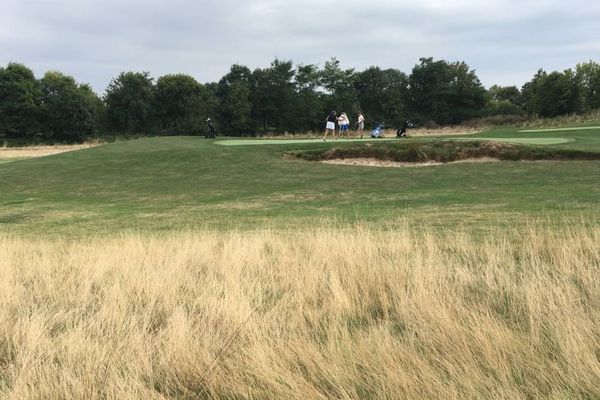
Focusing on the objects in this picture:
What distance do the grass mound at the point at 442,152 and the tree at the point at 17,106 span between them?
67.3 metres

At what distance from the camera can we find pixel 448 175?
17.0 meters

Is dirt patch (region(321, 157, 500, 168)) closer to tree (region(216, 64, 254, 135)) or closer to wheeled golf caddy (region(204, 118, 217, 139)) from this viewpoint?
wheeled golf caddy (region(204, 118, 217, 139))

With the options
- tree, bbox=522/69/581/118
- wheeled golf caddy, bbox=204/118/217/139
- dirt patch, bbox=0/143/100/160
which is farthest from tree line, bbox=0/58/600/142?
wheeled golf caddy, bbox=204/118/217/139

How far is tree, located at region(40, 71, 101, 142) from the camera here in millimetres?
74387

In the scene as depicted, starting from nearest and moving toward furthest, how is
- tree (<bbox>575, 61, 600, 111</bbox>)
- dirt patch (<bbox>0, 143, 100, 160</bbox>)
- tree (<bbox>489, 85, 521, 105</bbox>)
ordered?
1. dirt patch (<bbox>0, 143, 100, 160</bbox>)
2. tree (<bbox>575, 61, 600, 111</bbox>)
3. tree (<bbox>489, 85, 521, 105</bbox>)

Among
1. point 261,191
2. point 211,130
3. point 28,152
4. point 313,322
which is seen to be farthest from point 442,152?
point 28,152

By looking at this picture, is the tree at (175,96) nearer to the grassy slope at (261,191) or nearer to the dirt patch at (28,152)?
the dirt patch at (28,152)

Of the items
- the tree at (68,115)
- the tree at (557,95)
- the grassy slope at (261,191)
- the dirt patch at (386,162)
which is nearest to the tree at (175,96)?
the tree at (68,115)

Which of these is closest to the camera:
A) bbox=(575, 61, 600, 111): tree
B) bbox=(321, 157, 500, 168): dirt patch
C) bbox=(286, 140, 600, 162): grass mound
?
bbox=(286, 140, 600, 162): grass mound

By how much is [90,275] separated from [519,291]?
15.2 feet

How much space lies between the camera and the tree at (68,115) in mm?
74387

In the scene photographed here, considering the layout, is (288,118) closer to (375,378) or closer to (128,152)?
(128,152)

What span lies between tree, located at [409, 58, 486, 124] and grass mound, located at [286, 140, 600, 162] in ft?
196

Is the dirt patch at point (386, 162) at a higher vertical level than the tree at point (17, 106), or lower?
lower
